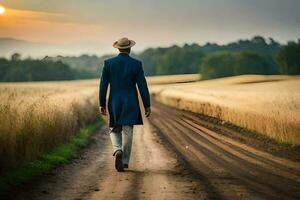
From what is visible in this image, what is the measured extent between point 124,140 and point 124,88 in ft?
3.54

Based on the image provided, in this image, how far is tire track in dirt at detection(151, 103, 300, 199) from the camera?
8328 millimetres

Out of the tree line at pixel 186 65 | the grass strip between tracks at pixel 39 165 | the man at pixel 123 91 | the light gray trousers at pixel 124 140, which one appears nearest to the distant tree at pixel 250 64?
the tree line at pixel 186 65

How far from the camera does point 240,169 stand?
11.0 metres

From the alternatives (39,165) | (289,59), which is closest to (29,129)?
(39,165)

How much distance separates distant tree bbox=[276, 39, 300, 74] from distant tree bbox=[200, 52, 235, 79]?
32.9ft

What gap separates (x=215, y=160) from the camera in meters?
12.6

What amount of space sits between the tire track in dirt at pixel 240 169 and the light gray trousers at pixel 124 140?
1513 mm

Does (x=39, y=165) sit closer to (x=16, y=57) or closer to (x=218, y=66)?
(x=16, y=57)

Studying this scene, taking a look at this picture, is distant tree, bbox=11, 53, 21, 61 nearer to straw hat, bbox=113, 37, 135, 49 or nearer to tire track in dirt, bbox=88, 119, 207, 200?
tire track in dirt, bbox=88, 119, 207, 200

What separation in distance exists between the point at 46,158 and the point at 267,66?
349 ft

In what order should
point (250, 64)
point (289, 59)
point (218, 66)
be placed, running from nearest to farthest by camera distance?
point (289, 59) → point (218, 66) → point (250, 64)

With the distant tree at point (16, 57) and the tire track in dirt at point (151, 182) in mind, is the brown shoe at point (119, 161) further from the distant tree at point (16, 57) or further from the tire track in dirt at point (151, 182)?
the distant tree at point (16, 57)

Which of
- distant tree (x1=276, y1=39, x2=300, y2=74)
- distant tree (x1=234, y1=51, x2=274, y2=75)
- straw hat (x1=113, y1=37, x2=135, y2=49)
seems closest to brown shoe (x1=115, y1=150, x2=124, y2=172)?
straw hat (x1=113, y1=37, x2=135, y2=49)

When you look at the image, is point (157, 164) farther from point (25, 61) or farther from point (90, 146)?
point (25, 61)
